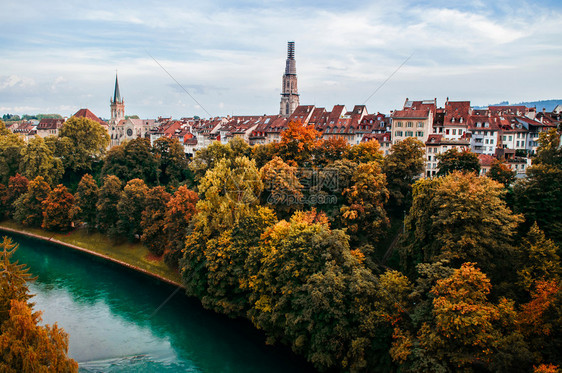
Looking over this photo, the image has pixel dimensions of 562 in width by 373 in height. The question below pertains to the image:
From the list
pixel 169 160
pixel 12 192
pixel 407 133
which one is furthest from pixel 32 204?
pixel 407 133

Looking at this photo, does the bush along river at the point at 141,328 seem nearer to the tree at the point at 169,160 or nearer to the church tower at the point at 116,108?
the tree at the point at 169,160

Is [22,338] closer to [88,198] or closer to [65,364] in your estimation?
[65,364]

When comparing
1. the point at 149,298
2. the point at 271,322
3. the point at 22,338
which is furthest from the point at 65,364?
the point at 149,298

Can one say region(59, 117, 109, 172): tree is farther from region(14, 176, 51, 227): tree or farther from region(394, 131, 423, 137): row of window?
region(394, 131, 423, 137): row of window

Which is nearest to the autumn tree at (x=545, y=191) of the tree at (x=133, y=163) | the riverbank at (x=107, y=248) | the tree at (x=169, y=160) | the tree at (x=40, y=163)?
the riverbank at (x=107, y=248)

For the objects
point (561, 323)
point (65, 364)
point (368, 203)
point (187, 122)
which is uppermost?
point (187, 122)

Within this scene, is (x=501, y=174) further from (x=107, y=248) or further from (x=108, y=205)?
(x=107, y=248)
